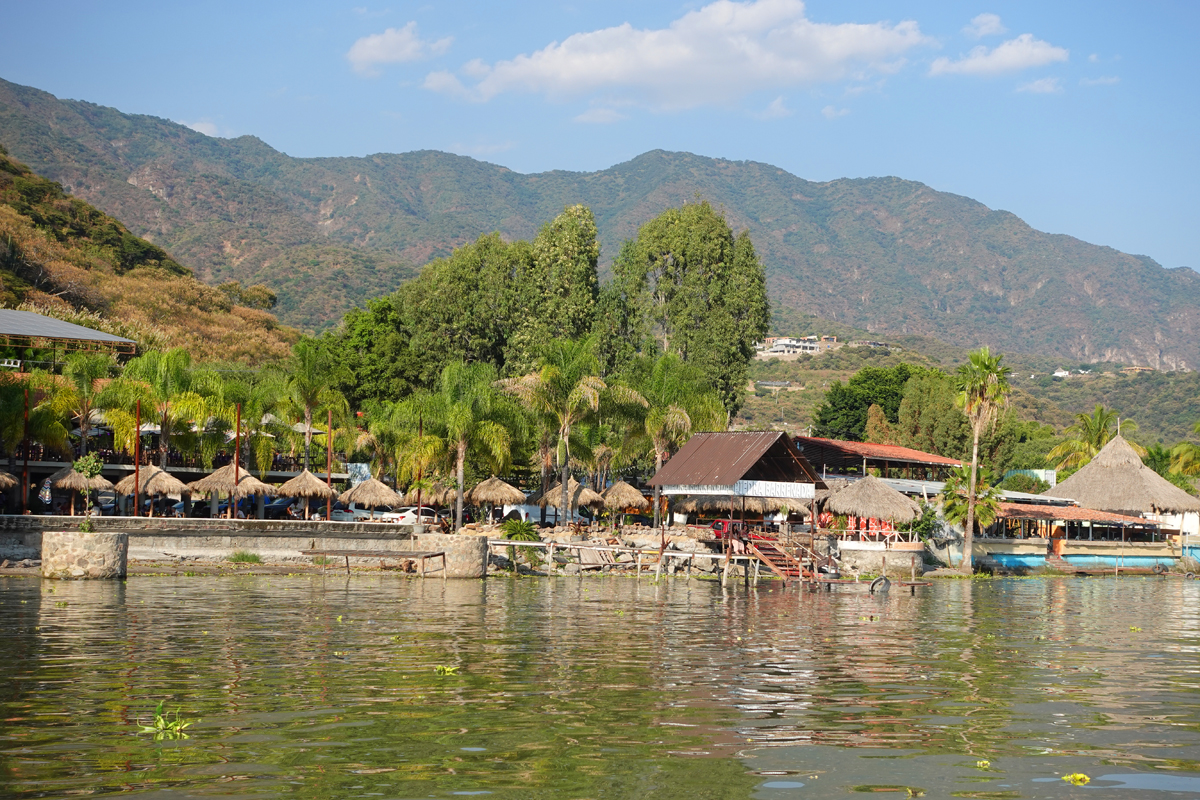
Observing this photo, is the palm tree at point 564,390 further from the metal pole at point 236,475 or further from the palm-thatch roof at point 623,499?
the metal pole at point 236,475

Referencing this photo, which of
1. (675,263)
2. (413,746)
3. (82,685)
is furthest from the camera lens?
(675,263)

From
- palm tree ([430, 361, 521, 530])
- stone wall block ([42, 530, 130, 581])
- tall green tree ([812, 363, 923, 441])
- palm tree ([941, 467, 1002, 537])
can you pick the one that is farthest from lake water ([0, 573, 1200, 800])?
tall green tree ([812, 363, 923, 441])

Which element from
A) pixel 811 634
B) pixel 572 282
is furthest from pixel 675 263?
pixel 811 634

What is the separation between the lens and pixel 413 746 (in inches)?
457

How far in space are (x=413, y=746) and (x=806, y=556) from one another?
35410mm

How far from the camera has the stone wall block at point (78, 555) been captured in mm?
31922

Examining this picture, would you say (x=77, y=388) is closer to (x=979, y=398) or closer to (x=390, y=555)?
(x=390, y=555)

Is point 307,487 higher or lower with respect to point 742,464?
lower

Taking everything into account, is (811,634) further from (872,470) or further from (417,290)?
(417,290)

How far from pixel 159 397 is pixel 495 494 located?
14764mm

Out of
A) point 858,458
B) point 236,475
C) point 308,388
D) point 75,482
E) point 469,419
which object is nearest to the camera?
point 75,482

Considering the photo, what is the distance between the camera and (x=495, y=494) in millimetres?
49438

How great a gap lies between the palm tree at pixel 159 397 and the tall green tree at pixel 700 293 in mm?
25965

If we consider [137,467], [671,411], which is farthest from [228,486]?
[671,411]
